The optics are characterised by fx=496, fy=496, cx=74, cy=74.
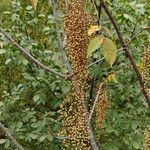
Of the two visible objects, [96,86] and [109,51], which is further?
[96,86]

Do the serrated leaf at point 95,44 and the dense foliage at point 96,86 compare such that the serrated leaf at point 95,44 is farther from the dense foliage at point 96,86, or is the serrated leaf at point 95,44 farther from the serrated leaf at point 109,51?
the dense foliage at point 96,86

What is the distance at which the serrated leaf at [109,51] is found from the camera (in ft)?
4.55

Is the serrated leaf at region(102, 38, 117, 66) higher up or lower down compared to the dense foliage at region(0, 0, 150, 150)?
higher up

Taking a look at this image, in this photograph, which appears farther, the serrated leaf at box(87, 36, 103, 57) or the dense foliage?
the dense foliage

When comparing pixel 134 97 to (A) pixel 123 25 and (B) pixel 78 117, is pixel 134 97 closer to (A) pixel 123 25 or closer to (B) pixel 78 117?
(A) pixel 123 25

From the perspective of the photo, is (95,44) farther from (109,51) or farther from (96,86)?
(96,86)

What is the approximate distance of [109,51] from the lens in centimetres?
140

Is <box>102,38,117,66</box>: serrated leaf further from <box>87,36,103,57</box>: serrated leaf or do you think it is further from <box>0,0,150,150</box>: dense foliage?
<box>0,0,150,150</box>: dense foliage

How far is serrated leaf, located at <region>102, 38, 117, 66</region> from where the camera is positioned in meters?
1.39

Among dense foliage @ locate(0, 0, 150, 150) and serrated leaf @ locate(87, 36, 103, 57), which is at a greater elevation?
serrated leaf @ locate(87, 36, 103, 57)

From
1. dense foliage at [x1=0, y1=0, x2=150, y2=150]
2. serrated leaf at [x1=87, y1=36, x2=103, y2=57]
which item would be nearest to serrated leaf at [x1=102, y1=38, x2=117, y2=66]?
serrated leaf at [x1=87, y1=36, x2=103, y2=57]

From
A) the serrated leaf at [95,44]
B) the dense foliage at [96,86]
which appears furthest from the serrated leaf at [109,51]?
the dense foliage at [96,86]

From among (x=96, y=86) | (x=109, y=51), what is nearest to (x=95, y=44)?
(x=109, y=51)

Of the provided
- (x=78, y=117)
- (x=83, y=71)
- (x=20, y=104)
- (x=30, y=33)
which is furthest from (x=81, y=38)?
(x=30, y=33)
